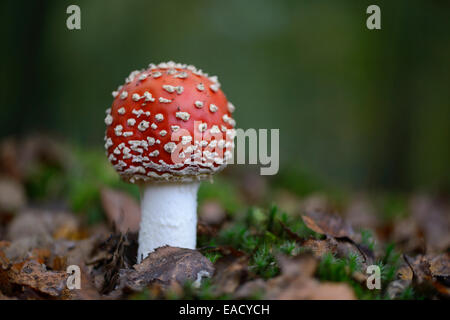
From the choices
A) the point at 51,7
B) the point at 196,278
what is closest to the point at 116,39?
the point at 51,7

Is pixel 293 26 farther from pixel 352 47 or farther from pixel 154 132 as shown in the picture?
pixel 154 132

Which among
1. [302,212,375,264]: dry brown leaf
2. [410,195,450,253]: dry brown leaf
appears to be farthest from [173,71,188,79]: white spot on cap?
[410,195,450,253]: dry brown leaf

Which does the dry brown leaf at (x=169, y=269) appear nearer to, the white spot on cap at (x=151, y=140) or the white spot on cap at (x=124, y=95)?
the white spot on cap at (x=151, y=140)

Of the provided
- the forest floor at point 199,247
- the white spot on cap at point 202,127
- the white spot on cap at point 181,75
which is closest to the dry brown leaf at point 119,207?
the forest floor at point 199,247

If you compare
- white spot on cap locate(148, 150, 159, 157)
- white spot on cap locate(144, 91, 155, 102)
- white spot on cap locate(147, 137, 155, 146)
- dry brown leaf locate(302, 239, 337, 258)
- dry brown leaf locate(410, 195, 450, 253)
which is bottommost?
dry brown leaf locate(410, 195, 450, 253)

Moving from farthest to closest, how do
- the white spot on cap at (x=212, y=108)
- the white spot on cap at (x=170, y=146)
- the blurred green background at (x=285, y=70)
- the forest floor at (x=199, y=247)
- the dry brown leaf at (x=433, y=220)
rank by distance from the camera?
1. the blurred green background at (x=285, y=70)
2. the dry brown leaf at (x=433, y=220)
3. the white spot on cap at (x=212, y=108)
4. the white spot on cap at (x=170, y=146)
5. the forest floor at (x=199, y=247)

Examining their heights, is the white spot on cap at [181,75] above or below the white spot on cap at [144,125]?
above

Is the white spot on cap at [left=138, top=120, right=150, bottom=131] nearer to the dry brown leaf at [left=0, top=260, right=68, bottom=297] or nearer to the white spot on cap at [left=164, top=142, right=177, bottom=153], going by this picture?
the white spot on cap at [left=164, top=142, right=177, bottom=153]
